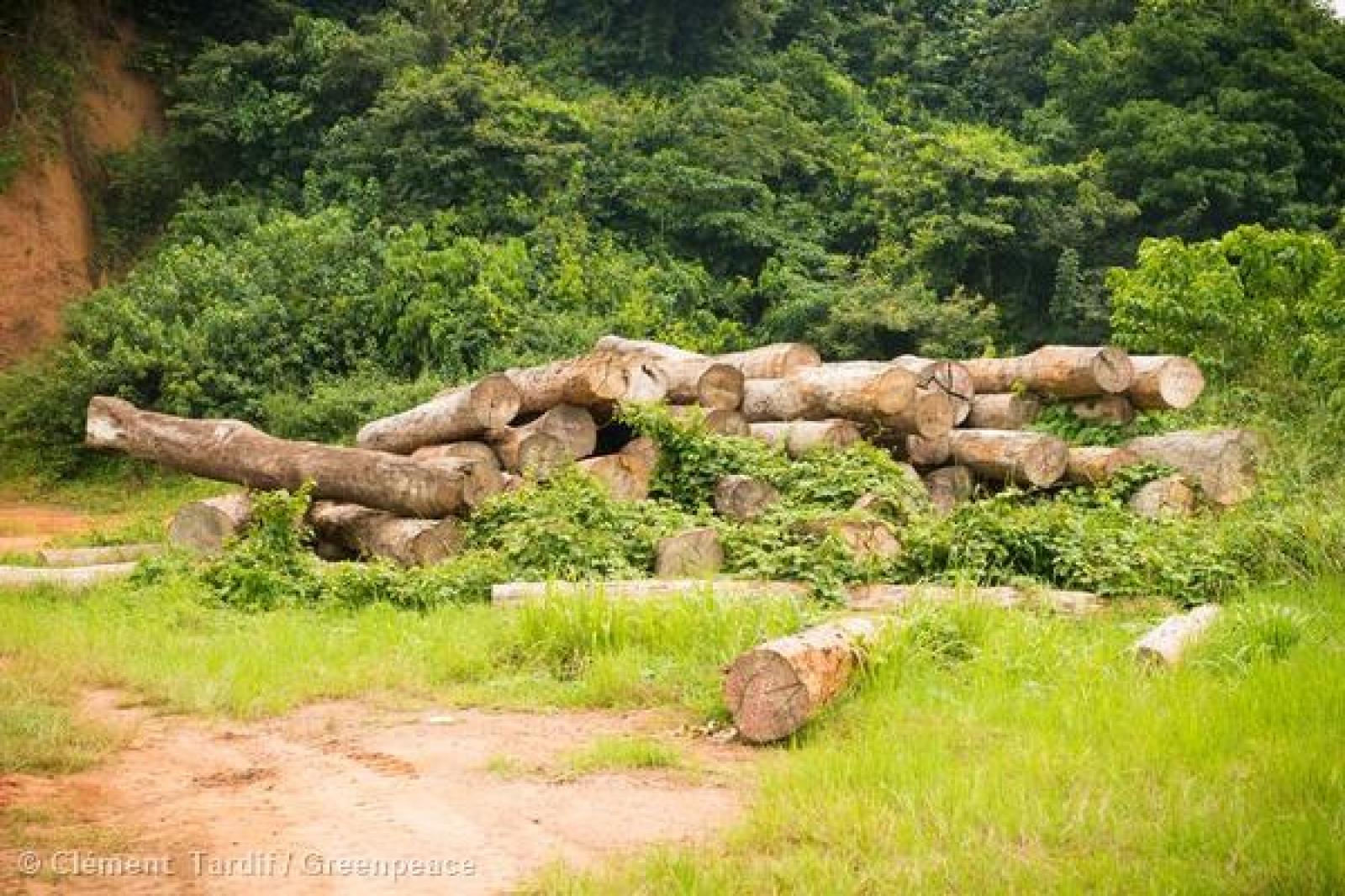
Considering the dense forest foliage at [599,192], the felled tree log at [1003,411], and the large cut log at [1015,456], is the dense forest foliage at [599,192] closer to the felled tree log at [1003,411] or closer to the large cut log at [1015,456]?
Result: the felled tree log at [1003,411]

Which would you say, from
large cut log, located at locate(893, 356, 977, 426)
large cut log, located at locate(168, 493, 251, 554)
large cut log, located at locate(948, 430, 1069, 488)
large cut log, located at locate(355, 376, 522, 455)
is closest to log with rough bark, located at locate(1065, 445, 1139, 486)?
large cut log, located at locate(948, 430, 1069, 488)

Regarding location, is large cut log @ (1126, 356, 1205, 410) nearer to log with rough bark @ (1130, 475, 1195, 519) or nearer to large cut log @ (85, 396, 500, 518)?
log with rough bark @ (1130, 475, 1195, 519)

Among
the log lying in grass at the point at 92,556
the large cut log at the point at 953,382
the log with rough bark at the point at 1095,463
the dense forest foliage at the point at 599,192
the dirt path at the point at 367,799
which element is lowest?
the log lying in grass at the point at 92,556

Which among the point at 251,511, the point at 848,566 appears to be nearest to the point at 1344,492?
the point at 848,566

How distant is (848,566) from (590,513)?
225 centimetres

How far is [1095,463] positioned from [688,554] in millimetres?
4231

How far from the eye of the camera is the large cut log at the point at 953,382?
12.8 m

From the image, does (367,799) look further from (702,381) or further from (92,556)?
(92,556)

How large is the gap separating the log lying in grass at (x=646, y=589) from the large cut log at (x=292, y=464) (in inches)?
80.6

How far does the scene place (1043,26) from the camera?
31.6 metres

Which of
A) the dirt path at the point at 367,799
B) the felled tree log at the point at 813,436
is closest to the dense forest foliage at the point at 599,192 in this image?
the felled tree log at the point at 813,436

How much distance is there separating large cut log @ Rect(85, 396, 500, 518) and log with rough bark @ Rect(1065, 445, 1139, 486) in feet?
17.5

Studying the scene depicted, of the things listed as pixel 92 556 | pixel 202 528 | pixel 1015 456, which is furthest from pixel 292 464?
pixel 1015 456

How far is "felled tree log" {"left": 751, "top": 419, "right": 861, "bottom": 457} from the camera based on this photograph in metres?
11.9
